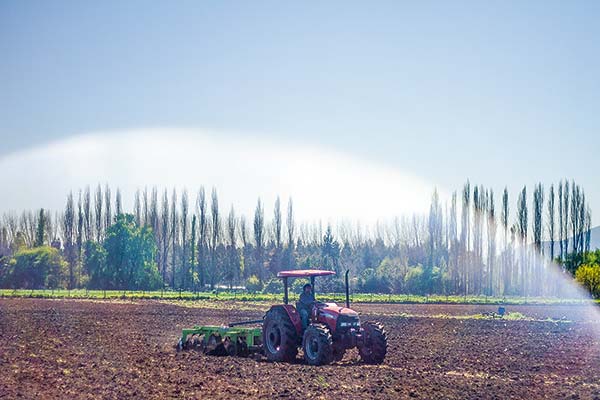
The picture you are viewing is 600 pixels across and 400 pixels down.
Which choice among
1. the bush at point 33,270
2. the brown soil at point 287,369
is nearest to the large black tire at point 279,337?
the brown soil at point 287,369

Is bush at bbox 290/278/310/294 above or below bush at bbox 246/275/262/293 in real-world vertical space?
above

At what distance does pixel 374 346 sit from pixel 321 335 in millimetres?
1634

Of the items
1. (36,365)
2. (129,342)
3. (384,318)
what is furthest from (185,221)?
(36,365)

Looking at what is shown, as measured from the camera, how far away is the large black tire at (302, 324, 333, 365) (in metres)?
16.7

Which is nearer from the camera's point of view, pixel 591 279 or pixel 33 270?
pixel 591 279

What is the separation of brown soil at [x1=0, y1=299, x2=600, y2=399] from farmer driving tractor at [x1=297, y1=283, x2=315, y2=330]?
4.15ft

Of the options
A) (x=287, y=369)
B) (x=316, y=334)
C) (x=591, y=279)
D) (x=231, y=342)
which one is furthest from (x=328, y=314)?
(x=591, y=279)

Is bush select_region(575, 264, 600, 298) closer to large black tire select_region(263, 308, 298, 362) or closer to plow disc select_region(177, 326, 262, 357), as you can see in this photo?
plow disc select_region(177, 326, 262, 357)

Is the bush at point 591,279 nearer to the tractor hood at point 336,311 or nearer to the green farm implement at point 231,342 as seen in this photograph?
the green farm implement at point 231,342

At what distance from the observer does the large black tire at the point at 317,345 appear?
54.9 feet

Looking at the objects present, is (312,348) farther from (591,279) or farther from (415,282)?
(415,282)

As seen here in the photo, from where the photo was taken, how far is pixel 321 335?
55.4 feet

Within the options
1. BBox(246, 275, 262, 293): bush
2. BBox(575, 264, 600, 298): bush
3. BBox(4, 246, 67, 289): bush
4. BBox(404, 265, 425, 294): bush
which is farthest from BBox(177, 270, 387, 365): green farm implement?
BBox(4, 246, 67, 289): bush

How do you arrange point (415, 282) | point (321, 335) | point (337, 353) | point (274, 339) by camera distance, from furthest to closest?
point (415, 282) < point (274, 339) < point (337, 353) < point (321, 335)
